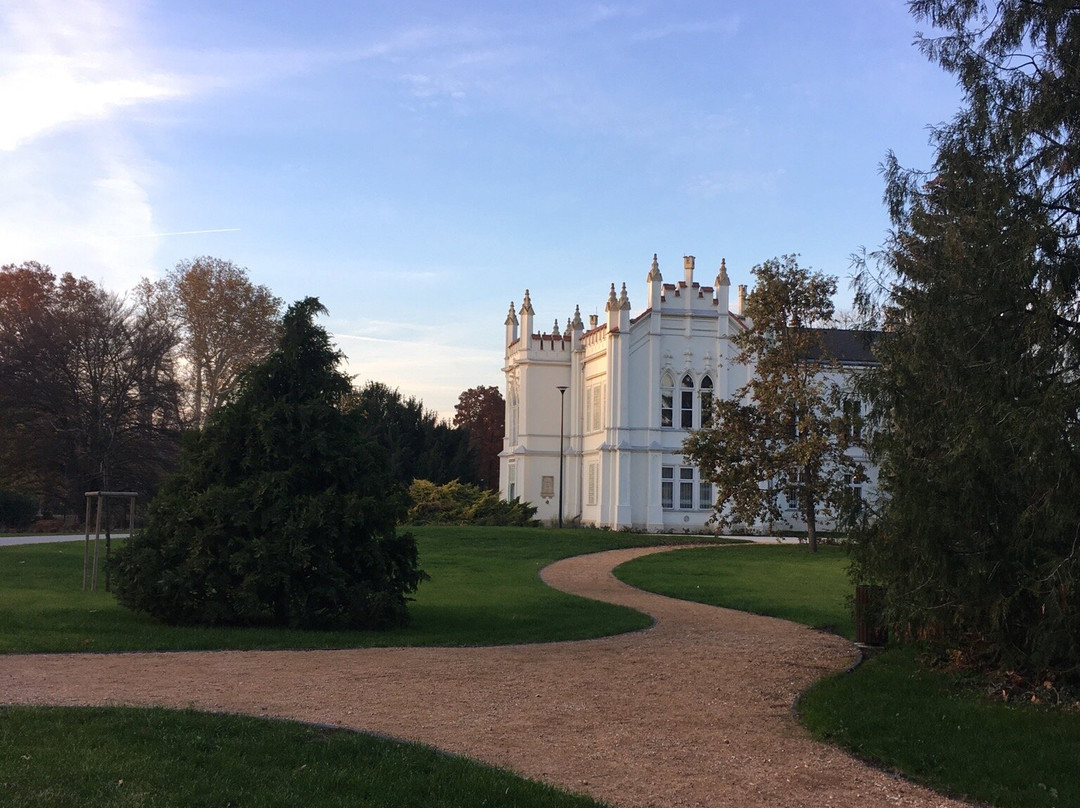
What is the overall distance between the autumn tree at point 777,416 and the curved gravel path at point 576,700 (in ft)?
59.4

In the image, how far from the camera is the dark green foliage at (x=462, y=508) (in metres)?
43.9

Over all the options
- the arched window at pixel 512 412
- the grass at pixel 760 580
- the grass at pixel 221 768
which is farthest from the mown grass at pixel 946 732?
the arched window at pixel 512 412

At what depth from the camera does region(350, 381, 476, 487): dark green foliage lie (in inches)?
2229

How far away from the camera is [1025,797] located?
7512 millimetres

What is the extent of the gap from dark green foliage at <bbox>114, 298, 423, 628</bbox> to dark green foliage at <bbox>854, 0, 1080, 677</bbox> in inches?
259

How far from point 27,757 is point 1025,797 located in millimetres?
6766

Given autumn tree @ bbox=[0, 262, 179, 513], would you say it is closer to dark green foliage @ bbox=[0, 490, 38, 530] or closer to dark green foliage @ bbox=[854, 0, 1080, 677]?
dark green foliage @ bbox=[0, 490, 38, 530]

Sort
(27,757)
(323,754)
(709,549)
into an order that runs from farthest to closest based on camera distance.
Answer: (709,549)
(323,754)
(27,757)

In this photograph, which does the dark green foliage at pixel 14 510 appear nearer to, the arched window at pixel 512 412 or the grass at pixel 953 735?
the arched window at pixel 512 412

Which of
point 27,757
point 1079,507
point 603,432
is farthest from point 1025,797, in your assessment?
point 603,432

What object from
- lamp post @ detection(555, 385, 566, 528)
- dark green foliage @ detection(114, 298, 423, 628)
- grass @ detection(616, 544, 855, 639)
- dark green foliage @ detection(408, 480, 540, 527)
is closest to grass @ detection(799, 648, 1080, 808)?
grass @ detection(616, 544, 855, 639)

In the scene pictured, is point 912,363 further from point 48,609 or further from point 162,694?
point 48,609

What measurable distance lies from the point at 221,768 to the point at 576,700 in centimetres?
418

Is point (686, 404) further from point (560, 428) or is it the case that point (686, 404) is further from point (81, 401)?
point (81, 401)
